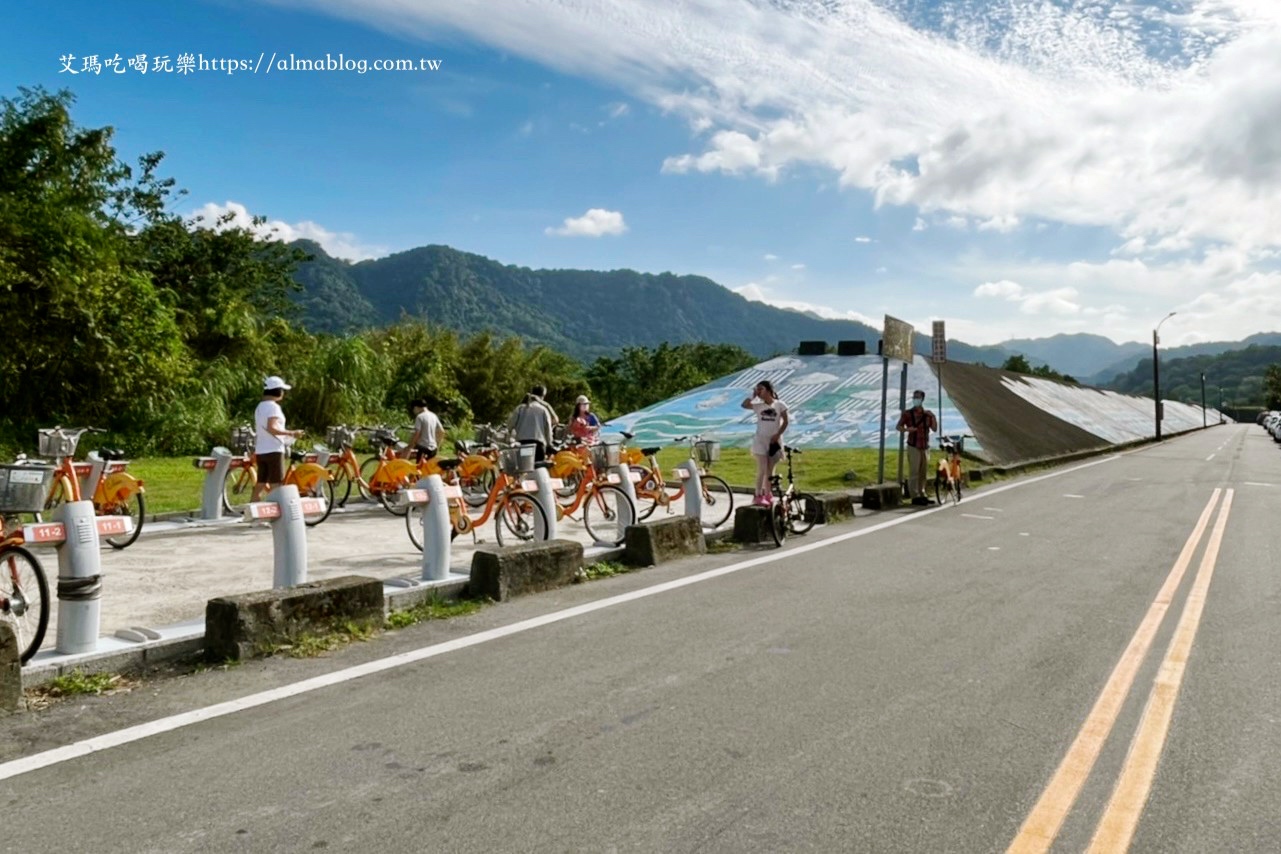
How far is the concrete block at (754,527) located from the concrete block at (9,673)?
756 cm

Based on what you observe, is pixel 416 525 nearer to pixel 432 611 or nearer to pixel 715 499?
pixel 432 611

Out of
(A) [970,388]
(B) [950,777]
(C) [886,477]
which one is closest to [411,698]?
(B) [950,777]

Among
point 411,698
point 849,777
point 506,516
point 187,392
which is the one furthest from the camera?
point 187,392

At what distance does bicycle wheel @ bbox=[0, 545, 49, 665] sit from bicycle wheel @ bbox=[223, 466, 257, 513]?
253 inches

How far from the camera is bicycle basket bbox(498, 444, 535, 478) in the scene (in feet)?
31.2

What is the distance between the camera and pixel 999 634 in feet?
20.8

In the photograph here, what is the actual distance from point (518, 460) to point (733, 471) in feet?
41.4

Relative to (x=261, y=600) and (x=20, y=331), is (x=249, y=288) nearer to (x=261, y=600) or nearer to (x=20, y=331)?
(x=20, y=331)

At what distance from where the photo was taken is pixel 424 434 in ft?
39.4

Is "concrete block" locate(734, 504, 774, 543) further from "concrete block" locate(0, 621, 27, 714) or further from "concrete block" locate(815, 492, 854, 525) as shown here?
"concrete block" locate(0, 621, 27, 714)

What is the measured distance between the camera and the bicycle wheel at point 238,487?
11815 mm

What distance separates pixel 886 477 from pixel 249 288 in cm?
3023

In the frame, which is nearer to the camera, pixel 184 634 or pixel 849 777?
pixel 849 777

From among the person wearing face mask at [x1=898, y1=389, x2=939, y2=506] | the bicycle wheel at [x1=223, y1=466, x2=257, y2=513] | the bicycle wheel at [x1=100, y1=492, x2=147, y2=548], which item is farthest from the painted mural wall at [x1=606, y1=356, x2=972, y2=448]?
the bicycle wheel at [x1=100, y1=492, x2=147, y2=548]
